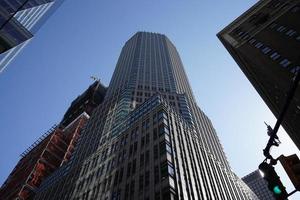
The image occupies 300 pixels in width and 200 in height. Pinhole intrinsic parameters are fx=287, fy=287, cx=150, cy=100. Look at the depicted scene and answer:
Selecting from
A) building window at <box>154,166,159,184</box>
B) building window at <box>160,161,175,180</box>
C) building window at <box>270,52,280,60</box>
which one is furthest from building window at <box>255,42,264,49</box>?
building window at <box>154,166,159,184</box>

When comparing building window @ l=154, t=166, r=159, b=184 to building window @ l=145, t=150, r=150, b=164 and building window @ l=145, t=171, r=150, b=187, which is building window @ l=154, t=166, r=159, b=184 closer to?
building window @ l=145, t=171, r=150, b=187

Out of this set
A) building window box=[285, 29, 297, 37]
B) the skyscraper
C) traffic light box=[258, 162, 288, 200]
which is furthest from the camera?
building window box=[285, 29, 297, 37]

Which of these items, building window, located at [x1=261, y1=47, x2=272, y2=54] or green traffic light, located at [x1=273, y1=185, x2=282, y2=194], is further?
building window, located at [x1=261, y1=47, x2=272, y2=54]

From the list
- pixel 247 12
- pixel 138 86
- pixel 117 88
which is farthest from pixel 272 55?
pixel 117 88

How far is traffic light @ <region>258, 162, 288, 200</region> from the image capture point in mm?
8345

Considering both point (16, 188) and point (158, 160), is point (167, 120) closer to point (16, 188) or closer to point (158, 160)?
point (158, 160)

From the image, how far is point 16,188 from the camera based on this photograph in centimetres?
9812

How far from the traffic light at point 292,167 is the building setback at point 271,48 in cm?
2755

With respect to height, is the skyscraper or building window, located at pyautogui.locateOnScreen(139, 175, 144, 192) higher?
the skyscraper

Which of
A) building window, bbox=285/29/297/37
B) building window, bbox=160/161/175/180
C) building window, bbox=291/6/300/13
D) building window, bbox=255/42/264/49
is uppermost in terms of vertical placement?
building window, bbox=291/6/300/13

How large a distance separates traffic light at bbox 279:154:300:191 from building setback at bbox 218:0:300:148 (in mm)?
27548

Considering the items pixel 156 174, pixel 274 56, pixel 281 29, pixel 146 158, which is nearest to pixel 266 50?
pixel 274 56

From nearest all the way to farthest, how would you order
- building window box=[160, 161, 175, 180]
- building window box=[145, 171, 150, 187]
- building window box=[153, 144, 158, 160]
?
building window box=[160, 161, 175, 180] → building window box=[145, 171, 150, 187] → building window box=[153, 144, 158, 160]

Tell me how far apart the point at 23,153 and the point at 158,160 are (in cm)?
10620
